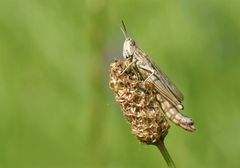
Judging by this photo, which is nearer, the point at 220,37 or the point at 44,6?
the point at 220,37

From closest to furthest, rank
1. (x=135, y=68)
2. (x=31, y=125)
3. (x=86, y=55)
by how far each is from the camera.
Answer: (x=135, y=68), (x=31, y=125), (x=86, y=55)

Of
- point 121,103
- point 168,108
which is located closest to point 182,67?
point 168,108

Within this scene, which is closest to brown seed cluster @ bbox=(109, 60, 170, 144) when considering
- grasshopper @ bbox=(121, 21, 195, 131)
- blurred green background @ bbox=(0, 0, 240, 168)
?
grasshopper @ bbox=(121, 21, 195, 131)

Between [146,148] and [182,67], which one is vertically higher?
[182,67]

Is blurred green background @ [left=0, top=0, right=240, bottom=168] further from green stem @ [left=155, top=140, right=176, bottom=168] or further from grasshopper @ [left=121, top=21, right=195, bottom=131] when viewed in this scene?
green stem @ [left=155, top=140, right=176, bottom=168]

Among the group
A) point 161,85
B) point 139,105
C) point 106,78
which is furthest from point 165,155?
A: point 106,78

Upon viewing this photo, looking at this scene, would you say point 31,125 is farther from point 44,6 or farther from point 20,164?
point 44,6

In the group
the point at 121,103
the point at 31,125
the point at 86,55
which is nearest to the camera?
the point at 121,103

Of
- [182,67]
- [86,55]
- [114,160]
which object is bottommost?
[114,160]
